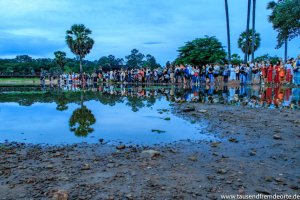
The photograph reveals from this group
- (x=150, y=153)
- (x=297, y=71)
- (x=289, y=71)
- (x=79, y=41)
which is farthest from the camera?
(x=79, y=41)

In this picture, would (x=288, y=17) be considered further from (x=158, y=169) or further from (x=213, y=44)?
(x=158, y=169)

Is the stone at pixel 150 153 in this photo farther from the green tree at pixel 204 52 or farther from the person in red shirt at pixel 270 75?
the green tree at pixel 204 52

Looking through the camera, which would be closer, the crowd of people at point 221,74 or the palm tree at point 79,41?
the crowd of people at point 221,74

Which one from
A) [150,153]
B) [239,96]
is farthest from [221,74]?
[150,153]

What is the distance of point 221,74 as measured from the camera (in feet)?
113

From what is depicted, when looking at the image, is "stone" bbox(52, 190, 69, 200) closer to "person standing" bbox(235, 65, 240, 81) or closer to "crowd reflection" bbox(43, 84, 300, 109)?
"crowd reflection" bbox(43, 84, 300, 109)

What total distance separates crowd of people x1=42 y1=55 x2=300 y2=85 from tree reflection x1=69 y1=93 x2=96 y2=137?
18.6 meters

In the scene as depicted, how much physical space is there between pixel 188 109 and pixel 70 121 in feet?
13.6

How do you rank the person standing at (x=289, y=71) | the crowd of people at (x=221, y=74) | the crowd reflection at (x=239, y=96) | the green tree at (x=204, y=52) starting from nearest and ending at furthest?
the crowd reflection at (x=239, y=96) → the person standing at (x=289, y=71) → the crowd of people at (x=221, y=74) → the green tree at (x=204, y=52)

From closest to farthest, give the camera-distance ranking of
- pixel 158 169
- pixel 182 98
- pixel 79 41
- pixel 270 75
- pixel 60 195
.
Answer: pixel 60 195, pixel 158 169, pixel 182 98, pixel 270 75, pixel 79 41

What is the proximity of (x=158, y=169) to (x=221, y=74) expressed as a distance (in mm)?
29973

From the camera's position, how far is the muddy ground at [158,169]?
4477 mm

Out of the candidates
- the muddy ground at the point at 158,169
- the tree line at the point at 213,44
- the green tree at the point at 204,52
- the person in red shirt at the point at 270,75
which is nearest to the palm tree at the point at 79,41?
the tree line at the point at 213,44

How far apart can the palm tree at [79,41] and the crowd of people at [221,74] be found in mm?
29704
